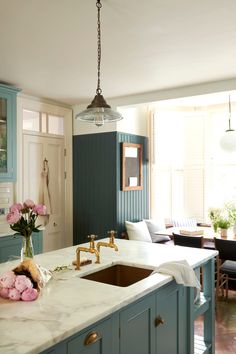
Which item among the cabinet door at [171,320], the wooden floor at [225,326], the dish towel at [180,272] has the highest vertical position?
the dish towel at [180,272]

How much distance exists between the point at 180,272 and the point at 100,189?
2993mm

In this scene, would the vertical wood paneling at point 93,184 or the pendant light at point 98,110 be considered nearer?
the pendant light at point 98,110

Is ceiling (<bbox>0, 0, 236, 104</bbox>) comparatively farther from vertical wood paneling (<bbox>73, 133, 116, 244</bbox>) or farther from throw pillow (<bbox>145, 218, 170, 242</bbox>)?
throw pillow (<bbox>145, 218, 170, 242</bbox>)

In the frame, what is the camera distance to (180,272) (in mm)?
2178

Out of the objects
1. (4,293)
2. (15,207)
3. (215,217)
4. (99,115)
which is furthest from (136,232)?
(4,293)

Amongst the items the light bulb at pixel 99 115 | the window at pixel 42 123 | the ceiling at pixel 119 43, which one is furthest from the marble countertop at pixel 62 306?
the window at pixel 42 123

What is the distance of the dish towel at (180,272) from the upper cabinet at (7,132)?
2.42 metres

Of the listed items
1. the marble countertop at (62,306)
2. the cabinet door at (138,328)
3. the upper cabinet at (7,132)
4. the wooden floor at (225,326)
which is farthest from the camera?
the upper cabinet at (7,132)

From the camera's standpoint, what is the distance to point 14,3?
7.27ft

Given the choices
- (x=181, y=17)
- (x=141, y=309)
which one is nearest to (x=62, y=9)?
(x=181, y=17)

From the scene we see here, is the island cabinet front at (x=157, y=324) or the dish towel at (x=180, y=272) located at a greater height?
the dish towel at (x=180, y=272)

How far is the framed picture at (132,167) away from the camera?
5031 millimetres

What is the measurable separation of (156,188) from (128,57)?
3063 mm

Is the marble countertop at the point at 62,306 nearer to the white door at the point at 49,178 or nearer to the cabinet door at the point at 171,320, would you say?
the cabinet door at the point at 171,320
